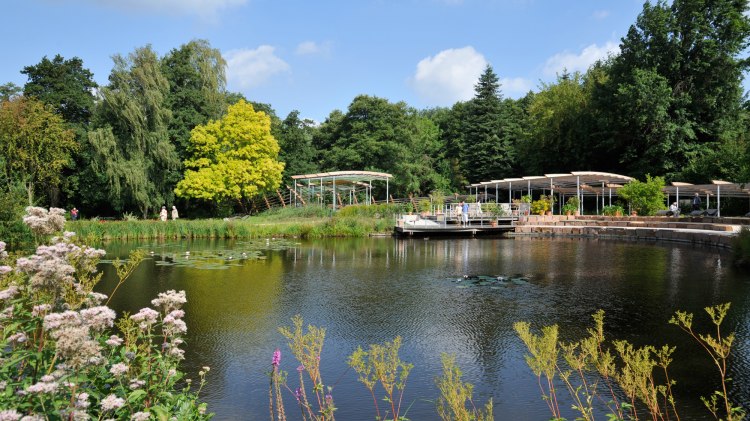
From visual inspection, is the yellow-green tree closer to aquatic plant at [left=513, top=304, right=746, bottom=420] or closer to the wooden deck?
the wooden deck

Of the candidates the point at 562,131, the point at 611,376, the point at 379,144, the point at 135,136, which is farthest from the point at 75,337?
the point at 562,131

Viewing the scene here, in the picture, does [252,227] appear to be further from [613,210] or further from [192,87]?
[613,210]

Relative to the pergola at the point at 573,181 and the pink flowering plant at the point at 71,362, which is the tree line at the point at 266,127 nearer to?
the pergola at the point at 573,181

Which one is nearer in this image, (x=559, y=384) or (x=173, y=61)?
(x=559, y=384)

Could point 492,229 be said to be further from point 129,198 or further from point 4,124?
point 4,124

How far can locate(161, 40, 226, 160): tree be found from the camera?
34656 millimetres

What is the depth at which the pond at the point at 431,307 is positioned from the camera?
Answer: 235 inches

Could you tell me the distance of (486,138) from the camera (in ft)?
141

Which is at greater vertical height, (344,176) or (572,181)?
(344,176)

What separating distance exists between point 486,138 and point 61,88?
30695 millimetres

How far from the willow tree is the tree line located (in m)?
0.08

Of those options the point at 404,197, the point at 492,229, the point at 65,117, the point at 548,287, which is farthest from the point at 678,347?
the point at 65,117

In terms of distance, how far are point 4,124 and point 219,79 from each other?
46.8 ft

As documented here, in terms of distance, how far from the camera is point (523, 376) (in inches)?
247
